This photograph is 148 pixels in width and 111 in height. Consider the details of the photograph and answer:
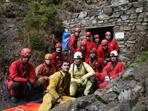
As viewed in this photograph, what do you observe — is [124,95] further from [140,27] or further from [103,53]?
[140,27]

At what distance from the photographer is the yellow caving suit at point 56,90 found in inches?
303

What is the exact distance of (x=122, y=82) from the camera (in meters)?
6.34

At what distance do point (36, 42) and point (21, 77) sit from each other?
419cm

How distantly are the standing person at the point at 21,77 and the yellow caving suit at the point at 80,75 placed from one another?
3.44 feet

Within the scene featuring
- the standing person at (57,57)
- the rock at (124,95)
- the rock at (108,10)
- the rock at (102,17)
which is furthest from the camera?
the rock at (102,17)

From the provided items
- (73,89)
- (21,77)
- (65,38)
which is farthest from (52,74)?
(65,38)

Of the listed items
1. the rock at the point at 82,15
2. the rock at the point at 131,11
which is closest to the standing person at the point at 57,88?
the rock at the point at 131,11

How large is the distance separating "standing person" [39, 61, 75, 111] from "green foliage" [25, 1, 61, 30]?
591cm

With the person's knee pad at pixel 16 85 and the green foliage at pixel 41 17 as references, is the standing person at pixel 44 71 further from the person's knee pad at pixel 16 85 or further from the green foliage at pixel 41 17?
the green foliage at pixel 41 17

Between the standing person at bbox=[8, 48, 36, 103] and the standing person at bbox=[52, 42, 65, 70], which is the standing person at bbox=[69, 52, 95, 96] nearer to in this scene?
the standing person at bbox=[52, 42, 65, 70]

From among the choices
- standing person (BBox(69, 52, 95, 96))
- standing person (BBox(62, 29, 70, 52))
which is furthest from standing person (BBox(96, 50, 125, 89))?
standing person (BBox(62, 29, 70, 52))

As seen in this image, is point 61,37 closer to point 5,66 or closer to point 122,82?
point 5,66

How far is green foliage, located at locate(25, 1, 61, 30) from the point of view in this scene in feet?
45.1

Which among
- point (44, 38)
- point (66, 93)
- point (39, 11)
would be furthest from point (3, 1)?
point (66, 93)
